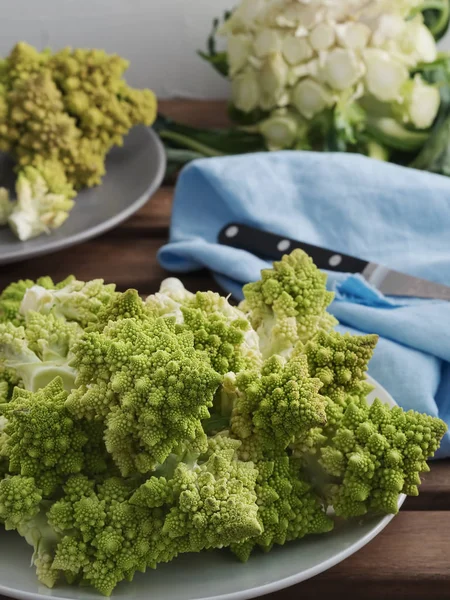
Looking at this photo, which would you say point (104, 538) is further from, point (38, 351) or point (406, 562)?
point (406, 562)

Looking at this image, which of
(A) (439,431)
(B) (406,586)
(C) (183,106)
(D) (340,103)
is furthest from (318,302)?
(C) (183,106)

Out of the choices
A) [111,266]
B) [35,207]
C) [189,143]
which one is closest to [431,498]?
[111,266]

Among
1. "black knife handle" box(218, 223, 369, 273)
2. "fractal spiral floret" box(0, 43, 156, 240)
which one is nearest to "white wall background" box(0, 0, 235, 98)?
"fractal spiral floret" box(0, 43, 156, 240)

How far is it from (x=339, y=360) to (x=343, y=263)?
410 millimetres

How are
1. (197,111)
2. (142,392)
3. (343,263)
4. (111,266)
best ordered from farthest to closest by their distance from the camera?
(197,111) → (111,266) → (343,263) → (142,392)

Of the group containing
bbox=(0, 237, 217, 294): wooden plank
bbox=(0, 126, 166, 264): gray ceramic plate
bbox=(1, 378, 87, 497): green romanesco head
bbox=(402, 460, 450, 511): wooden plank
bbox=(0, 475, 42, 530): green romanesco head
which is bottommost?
bbox=(0, 237, 217, 294): wooden plank

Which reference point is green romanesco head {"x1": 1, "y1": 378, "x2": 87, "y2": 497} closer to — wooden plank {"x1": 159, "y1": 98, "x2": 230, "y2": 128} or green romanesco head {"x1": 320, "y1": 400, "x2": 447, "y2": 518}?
green romanesco head {"x1": 320, "y1": 400, "x2": 447, "y2": 518}

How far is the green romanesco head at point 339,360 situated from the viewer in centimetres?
72

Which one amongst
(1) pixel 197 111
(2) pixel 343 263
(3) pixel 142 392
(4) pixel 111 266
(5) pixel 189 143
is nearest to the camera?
(3) pixel 142 392

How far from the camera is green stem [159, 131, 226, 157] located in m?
1.48

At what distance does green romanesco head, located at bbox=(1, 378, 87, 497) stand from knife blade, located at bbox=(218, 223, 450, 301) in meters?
0.54

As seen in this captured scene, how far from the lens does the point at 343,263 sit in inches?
43.6

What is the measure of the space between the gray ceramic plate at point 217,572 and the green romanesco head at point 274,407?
0.29 feet

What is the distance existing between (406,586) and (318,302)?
0.92 ft
